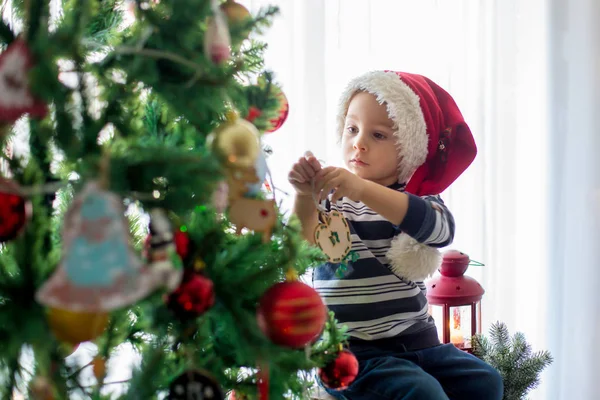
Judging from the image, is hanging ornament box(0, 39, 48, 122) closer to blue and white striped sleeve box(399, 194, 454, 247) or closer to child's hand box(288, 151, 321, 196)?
child's hand box(288, 151, 321, 196)

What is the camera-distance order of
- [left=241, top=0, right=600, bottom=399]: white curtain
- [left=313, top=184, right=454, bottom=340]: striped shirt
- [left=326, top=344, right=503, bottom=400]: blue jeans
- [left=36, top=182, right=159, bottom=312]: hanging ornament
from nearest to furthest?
[left=36, top=182, right=159, bottom=312]: hanging ornament, [left=326, top=344, right=503, bottom=400]: blue jeans, [left=313, top=184, right=454, bottom=340]: striped shirt, [left=241, top=0, right=600, bottom=399]: white curtain

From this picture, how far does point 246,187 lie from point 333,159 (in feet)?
2.98

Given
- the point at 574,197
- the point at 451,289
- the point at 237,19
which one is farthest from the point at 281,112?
the point at 574,197

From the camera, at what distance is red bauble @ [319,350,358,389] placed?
0.67m

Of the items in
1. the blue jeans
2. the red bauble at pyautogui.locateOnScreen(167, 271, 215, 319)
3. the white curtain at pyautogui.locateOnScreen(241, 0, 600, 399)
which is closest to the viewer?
the red bauble at pyautogui.locateOnScreen(167, 271, 215, 319)

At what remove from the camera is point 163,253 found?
1.49 ft

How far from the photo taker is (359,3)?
150cm

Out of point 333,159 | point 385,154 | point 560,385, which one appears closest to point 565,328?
point 560,385

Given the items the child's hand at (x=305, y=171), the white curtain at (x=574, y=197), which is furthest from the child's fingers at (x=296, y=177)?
the white curtain at (x=574, y=197)

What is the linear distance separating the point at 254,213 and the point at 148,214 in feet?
0.32

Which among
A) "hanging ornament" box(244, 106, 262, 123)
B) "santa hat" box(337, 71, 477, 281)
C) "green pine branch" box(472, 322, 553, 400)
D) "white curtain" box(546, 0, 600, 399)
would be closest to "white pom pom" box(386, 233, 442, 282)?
"santa hat" box(337, 71, 477, 281)

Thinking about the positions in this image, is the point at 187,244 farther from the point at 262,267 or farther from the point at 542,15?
the point at 542,15

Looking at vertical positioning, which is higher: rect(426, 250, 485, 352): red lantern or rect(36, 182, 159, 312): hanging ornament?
rect(36, 182, 159, 312): hanging ornament

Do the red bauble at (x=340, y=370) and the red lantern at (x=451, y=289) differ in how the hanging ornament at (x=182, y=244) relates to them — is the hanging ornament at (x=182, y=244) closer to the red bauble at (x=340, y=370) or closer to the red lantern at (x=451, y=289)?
the red bauble at (x=340, y=370)
